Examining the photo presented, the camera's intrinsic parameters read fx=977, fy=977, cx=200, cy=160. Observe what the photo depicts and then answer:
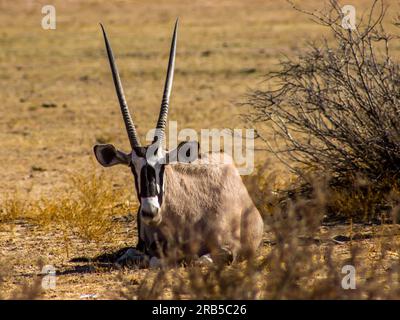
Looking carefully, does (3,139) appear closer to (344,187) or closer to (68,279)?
(344,187)

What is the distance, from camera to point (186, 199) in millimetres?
6375

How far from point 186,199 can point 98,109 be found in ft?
31.2

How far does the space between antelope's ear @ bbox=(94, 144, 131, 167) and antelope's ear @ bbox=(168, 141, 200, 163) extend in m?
0.31

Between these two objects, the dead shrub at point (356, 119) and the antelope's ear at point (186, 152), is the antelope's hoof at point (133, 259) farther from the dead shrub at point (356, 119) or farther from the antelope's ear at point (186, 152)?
the dead shrub at point (356, 119)

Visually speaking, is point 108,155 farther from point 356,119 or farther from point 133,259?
point 356,119

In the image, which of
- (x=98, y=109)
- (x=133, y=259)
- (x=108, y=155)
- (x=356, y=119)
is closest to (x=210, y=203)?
(x=133, y=259)

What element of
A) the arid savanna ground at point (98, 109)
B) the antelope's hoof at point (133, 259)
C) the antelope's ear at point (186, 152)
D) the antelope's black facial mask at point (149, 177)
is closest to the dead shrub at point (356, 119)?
the arid savanna ground at point (98, 109)

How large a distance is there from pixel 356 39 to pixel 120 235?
2.44 m

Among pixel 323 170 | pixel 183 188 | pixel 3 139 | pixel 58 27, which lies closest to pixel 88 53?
pixel 58 27

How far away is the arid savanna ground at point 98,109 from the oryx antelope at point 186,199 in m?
0.34

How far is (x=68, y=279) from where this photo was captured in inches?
243

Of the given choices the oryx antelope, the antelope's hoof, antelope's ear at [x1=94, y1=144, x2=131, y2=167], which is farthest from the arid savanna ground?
antelope's ear at [x1=94, y1=144, x2=131, y2=167]

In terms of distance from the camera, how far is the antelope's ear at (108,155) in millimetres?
6258
